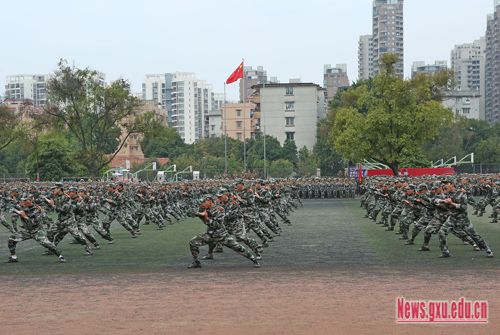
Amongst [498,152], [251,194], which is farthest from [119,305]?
[498,152]

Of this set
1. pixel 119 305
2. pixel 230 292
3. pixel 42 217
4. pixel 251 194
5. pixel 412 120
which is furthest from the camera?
pixel 412 120

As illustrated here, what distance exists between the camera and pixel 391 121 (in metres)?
62.9

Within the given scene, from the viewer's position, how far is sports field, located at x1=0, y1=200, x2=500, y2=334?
1288 cm

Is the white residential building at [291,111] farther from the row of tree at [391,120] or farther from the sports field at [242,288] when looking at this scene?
the sports field at [242,288]

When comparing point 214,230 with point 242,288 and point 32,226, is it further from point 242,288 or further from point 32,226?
point 32,226

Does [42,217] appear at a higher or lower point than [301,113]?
lower

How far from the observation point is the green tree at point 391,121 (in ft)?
206

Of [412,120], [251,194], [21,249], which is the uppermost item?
[412,120]

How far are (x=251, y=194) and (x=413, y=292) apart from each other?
10571 millimetres

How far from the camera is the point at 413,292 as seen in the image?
15.6 m

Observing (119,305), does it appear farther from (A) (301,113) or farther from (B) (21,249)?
(A) (301,113)

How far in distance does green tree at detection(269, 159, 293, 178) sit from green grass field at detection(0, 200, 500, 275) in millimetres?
57987

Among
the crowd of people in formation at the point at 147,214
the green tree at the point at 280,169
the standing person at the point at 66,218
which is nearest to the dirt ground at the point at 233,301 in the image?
the crowd of people in formation at the point at 147,214

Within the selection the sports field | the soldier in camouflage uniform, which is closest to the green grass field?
the sports field
